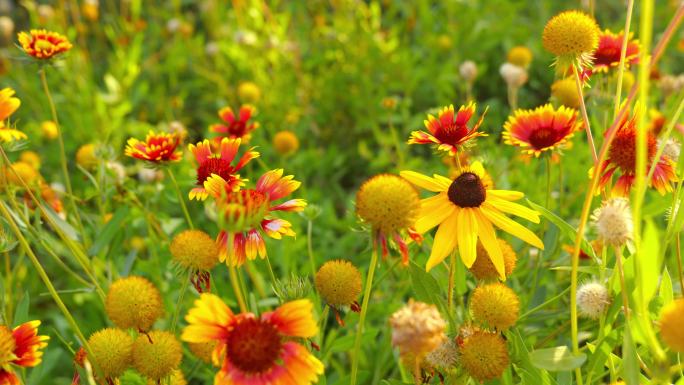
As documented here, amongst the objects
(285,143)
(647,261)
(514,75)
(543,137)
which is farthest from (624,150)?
(285,143)

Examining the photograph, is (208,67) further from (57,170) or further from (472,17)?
(472,17)

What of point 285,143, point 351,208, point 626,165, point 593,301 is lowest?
point 351,208

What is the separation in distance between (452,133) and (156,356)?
2.06 ft

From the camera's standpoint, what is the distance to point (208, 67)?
351 centimetres

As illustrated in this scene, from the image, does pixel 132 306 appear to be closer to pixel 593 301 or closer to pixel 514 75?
pixel 593 301

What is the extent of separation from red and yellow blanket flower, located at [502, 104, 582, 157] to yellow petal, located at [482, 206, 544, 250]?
198 mm

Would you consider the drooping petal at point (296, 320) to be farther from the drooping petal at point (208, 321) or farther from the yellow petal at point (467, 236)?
the yellow petal at point (467, 236)

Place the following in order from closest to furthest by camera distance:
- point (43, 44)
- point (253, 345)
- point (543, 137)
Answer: point (253, 345), point (543, 137), point (43, 44)

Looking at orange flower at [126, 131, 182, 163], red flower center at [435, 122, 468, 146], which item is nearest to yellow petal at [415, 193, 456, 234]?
red flower center at [435, 122, 468, 146]

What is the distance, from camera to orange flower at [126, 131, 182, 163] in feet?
4.43

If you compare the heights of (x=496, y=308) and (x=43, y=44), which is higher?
(x=43, y=44)

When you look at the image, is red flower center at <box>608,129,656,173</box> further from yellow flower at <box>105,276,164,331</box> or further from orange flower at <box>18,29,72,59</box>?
orange flower at <box>18,29,72,59</box>

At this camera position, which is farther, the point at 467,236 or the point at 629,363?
the point at 467,236

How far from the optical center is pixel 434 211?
3.79 feet
